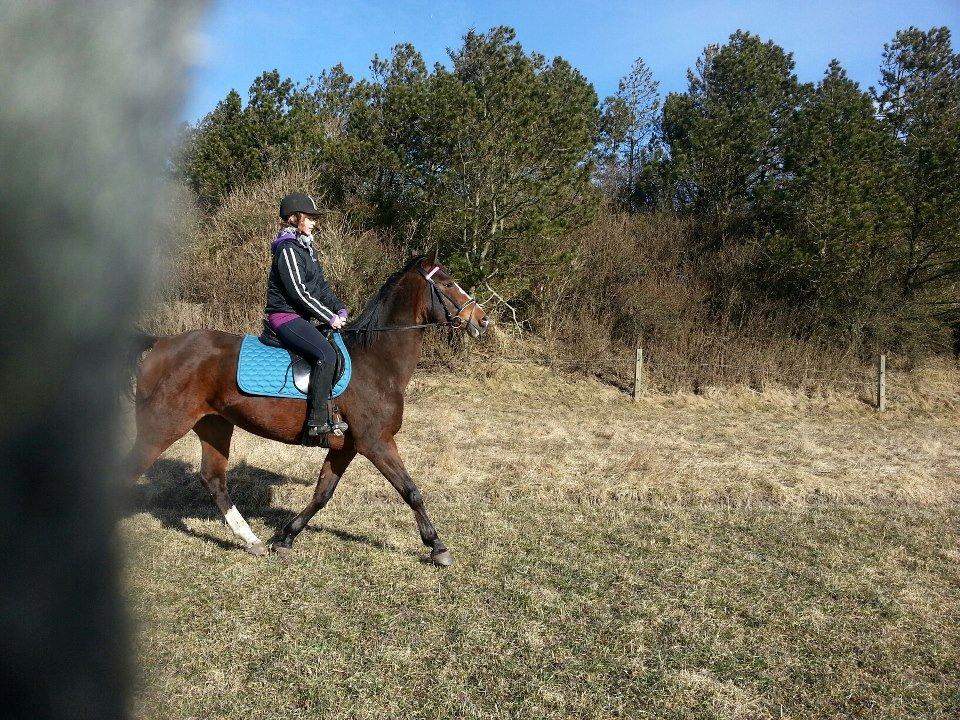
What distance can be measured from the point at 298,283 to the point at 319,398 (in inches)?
35.3

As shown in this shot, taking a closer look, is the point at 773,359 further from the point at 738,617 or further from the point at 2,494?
the point at 2,494

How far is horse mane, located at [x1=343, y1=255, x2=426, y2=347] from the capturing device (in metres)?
6.07

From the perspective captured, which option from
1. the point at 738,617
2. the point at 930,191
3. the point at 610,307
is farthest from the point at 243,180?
the point at 930,191

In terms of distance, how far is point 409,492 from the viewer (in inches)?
228

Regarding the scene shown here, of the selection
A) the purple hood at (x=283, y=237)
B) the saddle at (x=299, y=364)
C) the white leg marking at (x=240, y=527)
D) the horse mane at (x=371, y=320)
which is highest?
the purple hood at (x=283, y=237)

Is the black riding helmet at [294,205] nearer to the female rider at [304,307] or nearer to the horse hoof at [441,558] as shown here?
the female rider at [304,307]

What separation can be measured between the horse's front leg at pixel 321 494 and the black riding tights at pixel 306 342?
71cm

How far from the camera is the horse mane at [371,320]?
607 centimetres

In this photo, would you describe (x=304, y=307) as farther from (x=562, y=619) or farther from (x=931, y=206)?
(x=931, y=206)

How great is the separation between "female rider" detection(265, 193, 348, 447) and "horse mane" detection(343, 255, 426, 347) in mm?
278

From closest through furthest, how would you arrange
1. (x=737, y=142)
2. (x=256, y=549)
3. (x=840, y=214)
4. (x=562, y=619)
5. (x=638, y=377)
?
1. (x=562, y=619)
2. (x=256, y=549)
3. (x=638, y=377)
4. (x=840, y=214)
5. (x=737, y=142)

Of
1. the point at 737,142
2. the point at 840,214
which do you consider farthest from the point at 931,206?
the point at 737,142

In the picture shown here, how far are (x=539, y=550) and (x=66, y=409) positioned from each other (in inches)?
226

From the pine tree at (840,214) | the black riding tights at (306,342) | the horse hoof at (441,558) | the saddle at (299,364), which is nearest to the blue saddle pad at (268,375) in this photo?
the saddle at (299,364)
